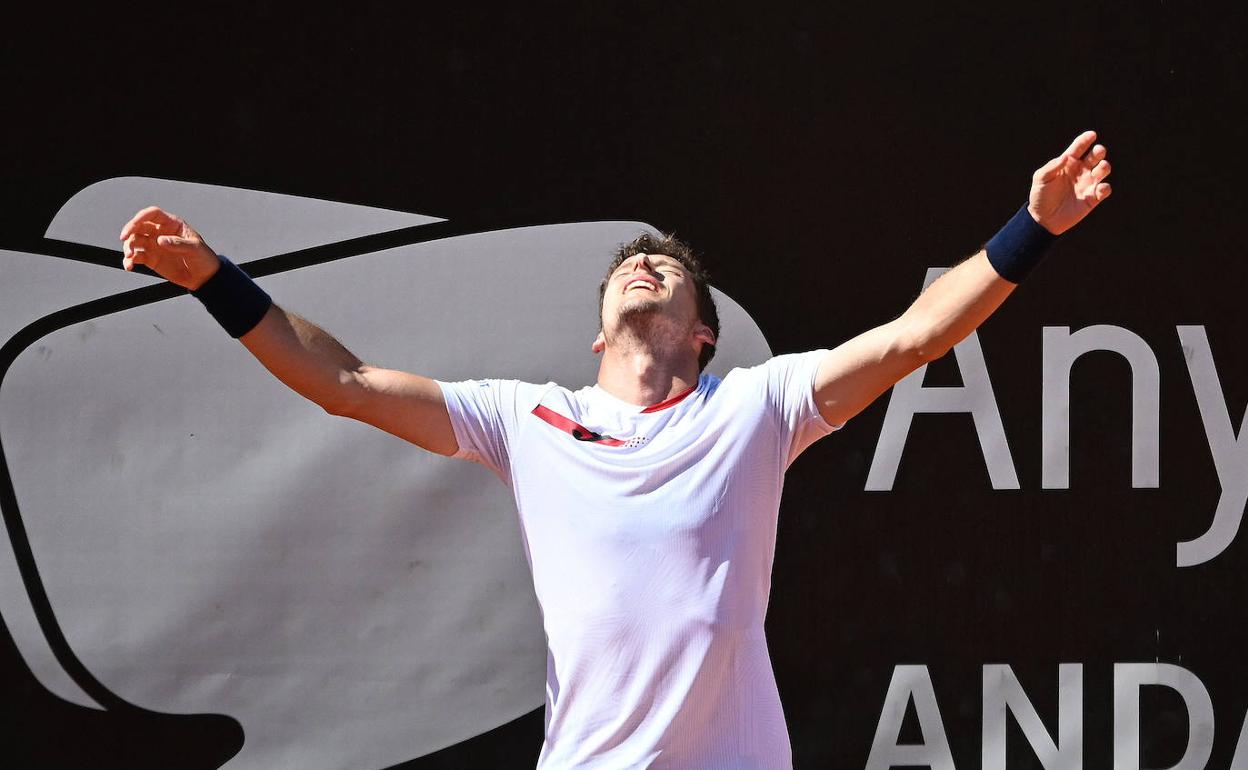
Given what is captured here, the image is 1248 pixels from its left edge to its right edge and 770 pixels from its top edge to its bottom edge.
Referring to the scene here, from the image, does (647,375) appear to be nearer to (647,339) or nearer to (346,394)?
(647,339)

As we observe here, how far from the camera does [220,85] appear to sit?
9.07 ft

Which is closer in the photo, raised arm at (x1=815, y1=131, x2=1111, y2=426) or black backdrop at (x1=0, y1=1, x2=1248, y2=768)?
raised arm at (x1=815, y1=131, x2=1111, y2=426)

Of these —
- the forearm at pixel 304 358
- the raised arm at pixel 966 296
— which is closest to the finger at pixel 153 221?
the forearm at pixel 304 358

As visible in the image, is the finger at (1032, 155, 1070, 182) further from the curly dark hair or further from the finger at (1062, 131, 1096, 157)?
the curly dark hair

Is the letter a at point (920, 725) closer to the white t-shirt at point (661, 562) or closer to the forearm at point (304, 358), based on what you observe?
the white t-shirt at point (661, 562)

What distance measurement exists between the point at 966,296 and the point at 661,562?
60 cm

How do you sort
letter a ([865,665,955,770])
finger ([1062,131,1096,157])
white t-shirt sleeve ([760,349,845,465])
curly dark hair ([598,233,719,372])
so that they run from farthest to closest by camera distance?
letter a ([865,665,955,770])
curly dark hair ([598,233,719,372])
white t-shirt sleeve ([760,349,845,465])
finger ([1062,131,1096,157])

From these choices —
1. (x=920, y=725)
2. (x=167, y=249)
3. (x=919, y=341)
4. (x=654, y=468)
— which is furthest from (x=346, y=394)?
(x=920, y=725)

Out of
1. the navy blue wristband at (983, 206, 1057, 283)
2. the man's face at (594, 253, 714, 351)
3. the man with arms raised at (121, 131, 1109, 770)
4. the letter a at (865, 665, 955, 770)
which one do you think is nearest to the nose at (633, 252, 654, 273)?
the man's face at (594, 253, 714, 351)

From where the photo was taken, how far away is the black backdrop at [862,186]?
277cm

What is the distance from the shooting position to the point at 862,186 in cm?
283

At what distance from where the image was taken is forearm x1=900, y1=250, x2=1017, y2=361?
1939 millimetres

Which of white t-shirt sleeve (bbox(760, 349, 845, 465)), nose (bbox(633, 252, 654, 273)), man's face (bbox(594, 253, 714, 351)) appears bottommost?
white t-shirt sleeve (bbox(760, 349, 845, 465))

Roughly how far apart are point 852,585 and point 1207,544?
76 centimetres
